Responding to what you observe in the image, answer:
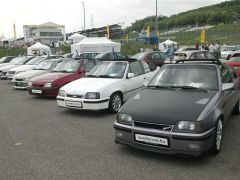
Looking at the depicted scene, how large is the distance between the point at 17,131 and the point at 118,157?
110 inches

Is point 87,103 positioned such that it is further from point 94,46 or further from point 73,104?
point 94,46

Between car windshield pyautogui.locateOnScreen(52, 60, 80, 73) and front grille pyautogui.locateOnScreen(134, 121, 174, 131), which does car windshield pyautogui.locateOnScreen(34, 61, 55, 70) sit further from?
front grille pyautogui.locateOnScreen(134, 121, 174, 131)

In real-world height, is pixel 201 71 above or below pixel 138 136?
above

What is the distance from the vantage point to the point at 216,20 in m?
124

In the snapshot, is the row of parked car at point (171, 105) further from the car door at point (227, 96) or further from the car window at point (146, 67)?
the car window at point (146, 67)

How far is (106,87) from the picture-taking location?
7.67 meters

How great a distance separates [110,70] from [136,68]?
0.84 metres

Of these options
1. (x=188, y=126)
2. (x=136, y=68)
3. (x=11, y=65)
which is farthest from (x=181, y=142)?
(x=11, y=65)

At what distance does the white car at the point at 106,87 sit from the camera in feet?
24.7

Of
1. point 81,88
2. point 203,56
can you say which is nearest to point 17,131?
point 81,88

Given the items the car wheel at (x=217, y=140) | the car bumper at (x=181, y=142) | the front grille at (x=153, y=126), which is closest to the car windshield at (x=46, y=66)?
A: the front grille at (x=153, y=126)

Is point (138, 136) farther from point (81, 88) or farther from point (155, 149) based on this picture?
point (81, 88)

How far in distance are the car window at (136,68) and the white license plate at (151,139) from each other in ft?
14.1

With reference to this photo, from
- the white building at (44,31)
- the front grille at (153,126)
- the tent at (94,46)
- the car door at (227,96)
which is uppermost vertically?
the white building at (44,31)
